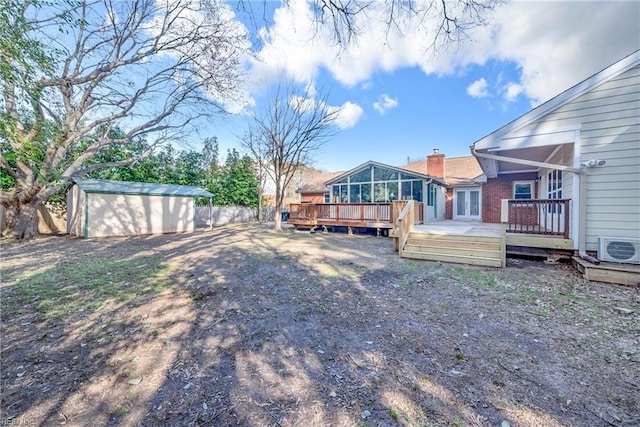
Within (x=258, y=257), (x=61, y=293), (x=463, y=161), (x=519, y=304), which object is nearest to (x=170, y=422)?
(x=61, y=293)

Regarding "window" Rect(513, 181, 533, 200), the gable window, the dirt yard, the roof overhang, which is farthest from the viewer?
the gable window

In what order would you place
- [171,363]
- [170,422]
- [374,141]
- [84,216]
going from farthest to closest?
[374,141], [84,216], [171,363], [170,422]

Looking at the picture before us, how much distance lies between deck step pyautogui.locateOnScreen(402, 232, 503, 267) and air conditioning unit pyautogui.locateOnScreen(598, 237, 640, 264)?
1693 mm

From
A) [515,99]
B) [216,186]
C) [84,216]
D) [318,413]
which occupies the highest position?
[515,99]

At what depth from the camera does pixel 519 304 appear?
3990 mm

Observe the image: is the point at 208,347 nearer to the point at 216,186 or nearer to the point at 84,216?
the point at 84,216

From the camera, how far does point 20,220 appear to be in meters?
10.7

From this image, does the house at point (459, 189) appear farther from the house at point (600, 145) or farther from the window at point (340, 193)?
the house at point (600, 145)

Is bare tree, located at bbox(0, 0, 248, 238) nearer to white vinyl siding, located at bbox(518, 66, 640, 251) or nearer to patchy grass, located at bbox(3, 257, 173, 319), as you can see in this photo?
patchy grass, located at bbox(3, 257, 173, 319)

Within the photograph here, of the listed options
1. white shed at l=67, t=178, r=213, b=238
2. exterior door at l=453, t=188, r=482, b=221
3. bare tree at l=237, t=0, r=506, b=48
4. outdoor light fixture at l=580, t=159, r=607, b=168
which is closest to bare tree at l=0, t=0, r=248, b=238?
white shed at l=67, t=178, r=213, b=238

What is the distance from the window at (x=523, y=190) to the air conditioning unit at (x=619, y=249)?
26.1ft

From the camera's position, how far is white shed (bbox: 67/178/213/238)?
11.8m

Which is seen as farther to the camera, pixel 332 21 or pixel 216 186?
pixel 216 186

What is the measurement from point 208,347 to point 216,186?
21.6m
